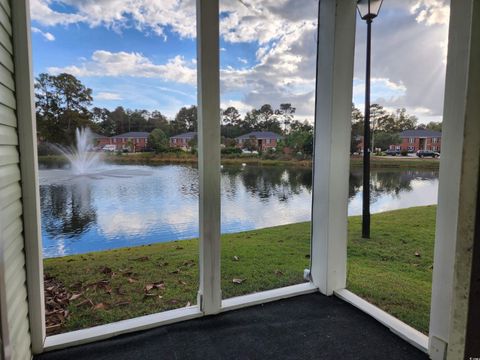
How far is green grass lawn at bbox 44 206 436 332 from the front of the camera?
1848 mm

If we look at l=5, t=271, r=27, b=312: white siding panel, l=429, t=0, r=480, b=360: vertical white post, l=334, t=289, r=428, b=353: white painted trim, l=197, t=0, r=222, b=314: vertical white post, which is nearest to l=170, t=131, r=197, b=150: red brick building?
l=197, t=0, r=222, b=314: vertical white post

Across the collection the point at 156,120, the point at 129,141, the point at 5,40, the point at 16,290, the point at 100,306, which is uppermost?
the point at 5,40

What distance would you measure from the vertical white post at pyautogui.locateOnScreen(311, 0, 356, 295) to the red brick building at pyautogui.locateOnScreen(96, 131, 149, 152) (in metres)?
1.26

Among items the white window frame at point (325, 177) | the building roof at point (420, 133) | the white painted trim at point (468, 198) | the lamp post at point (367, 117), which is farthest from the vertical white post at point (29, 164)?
the building roof at point (420, 133)

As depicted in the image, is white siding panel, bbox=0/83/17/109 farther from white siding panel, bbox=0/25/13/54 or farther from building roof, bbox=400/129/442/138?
building roof, bbox=400/129/442/138

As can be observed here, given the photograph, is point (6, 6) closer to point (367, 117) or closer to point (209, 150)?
point (209, 150)

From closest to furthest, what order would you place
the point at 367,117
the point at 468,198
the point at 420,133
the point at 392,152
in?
the point at 468,198
the point at 420,133
the point at 392,152
the point at 367,117

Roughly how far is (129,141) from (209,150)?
1.60 ft

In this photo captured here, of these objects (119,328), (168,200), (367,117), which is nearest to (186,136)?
(168,200)

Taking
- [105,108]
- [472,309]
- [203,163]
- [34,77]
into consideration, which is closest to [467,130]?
[472,309]

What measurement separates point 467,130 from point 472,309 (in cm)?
43

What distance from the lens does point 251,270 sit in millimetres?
2277

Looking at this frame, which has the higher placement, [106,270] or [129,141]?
[129,141]

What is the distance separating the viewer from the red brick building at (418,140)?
5.65 ft
